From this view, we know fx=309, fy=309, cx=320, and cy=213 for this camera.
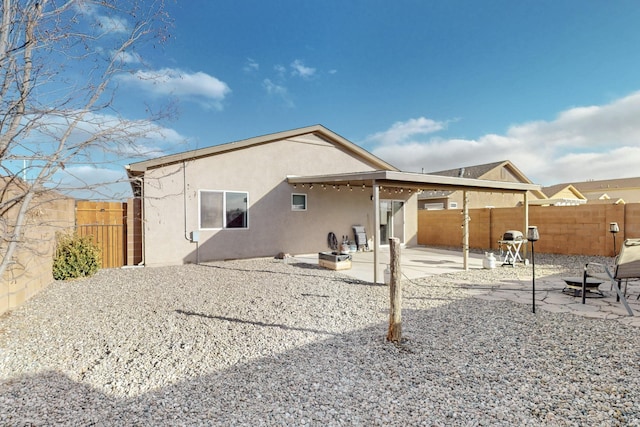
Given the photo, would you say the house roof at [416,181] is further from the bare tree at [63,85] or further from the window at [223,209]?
the bare tree at [63,85]

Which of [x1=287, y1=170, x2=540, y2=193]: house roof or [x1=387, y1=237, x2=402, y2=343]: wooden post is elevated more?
[x1=287, y1=170, x2=540, y2=193]: house roof

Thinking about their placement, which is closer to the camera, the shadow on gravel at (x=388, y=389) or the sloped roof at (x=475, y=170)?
the shadow on gravel at (x=388, y=389)

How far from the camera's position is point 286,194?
35.4 ft

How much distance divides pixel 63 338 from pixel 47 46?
10.8ft

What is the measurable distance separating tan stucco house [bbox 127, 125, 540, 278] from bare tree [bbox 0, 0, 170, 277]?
4827 millimetres

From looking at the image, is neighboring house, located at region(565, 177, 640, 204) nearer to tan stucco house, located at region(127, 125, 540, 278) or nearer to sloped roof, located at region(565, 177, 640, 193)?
sloped roof, located at region(565, 177, 640, 193)

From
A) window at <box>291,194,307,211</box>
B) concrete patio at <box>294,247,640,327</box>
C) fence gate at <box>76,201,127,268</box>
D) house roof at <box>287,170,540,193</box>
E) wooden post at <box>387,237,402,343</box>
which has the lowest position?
concrete patio at <box>294,247,640,327</box>

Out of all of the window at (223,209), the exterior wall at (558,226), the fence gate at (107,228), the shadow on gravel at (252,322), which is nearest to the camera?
the shadow on gravel at (252,322)

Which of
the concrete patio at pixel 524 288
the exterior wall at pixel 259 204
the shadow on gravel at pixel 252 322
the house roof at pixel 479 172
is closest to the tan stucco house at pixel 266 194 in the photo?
the exterior wall at pixel 259 204

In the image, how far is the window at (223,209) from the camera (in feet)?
31.0

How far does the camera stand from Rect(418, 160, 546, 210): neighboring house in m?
21.1

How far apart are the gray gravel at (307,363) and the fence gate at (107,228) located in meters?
3.54

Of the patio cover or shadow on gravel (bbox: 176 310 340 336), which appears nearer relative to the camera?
shadow on gravel (bbox: 176 310 340 336)

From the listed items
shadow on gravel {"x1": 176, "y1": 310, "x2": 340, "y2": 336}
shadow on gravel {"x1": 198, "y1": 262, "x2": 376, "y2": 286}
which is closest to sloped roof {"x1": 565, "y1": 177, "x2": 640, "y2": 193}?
shadow on gravel {"x1": 198, "y1": 262, "x2": 376, "y2": 286}
